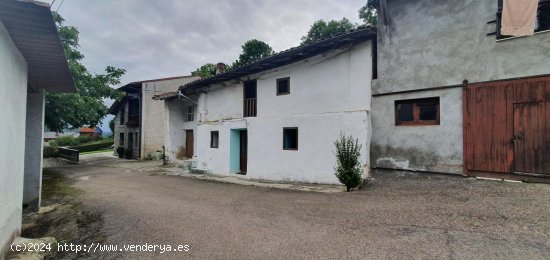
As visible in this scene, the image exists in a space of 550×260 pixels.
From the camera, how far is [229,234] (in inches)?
190

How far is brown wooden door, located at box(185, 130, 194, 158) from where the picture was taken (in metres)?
18.8

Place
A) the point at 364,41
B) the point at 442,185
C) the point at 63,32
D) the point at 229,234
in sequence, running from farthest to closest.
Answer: the point at 63,32
the point at 364,41
the point at 442,185
the point at 229,234

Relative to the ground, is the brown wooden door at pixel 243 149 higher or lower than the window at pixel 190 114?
lower

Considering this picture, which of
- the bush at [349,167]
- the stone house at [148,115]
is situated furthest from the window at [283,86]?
the stone house at [148,115]

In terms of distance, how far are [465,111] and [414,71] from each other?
1.99 metres

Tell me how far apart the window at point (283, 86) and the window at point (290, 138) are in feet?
5.29

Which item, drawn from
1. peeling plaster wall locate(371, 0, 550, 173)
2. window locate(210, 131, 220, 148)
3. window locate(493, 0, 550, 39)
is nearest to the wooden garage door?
peeling plaster wall locate(371, 0, 550, 173)

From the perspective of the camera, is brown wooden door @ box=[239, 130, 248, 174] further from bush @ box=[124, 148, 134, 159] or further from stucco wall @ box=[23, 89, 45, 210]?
bush @ box=[124, 148, 134, 159]

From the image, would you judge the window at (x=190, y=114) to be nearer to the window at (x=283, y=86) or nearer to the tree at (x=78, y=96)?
the tree at (x=78, y=96)

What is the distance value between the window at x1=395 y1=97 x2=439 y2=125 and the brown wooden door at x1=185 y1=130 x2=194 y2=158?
13.9 metres

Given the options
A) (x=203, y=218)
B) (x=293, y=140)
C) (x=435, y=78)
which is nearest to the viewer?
(x=203, y=218)

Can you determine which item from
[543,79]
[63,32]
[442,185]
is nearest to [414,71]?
[543,79]

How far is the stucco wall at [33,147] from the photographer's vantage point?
723 cm

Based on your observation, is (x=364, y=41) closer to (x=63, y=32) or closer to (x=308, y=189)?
(x=308, y=189)
